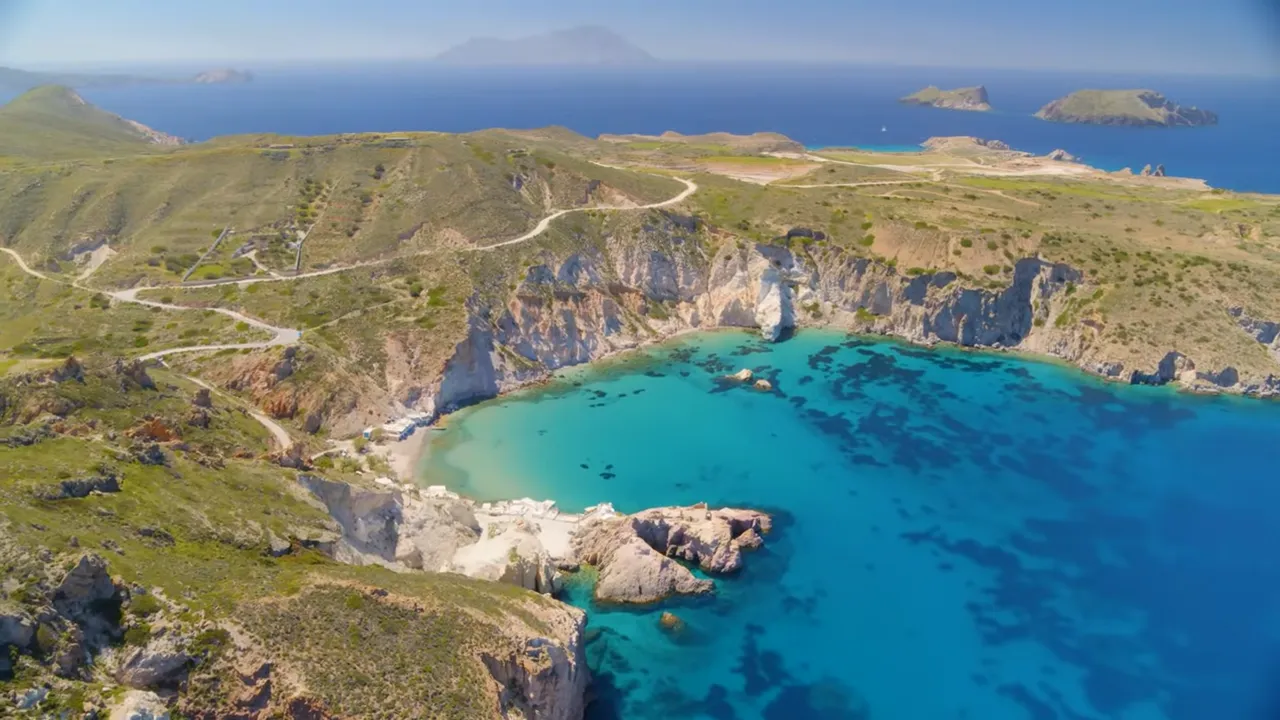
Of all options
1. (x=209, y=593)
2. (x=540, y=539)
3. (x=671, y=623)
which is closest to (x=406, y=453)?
(x=540, y=539)

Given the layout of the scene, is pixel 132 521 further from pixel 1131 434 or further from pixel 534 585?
pixel 1131 434

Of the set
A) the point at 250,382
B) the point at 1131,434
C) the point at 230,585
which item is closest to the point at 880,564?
the point at 1131,434

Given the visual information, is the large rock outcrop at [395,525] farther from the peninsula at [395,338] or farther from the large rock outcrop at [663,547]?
the large rock outcrop at [663,547]

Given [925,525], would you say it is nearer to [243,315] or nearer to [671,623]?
[671,623]

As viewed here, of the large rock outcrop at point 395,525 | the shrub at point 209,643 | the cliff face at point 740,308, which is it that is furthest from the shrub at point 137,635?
the cliff face at point 740,308

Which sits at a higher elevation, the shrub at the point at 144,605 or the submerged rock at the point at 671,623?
the shrub at the point at 144,605
